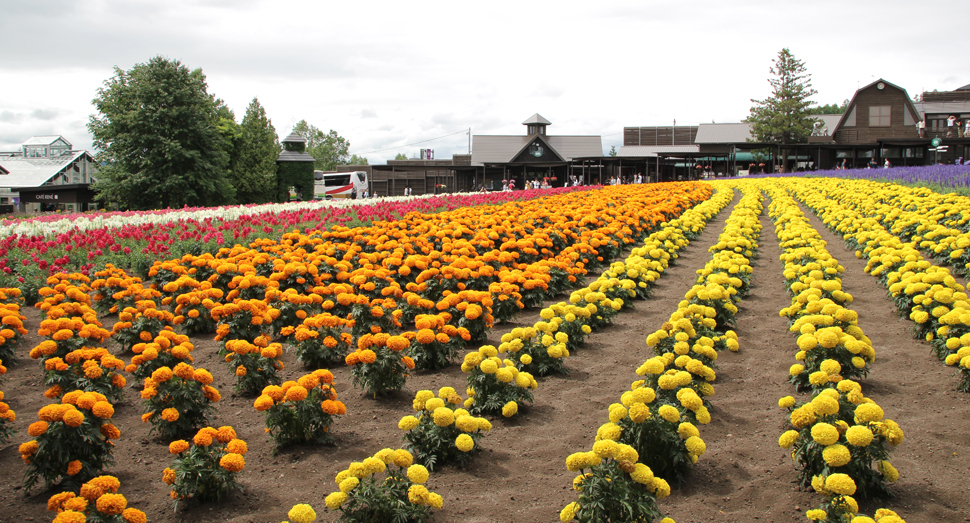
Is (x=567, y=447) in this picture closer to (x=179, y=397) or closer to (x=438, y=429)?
(x=438, y=429)

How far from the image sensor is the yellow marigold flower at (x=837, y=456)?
3.27 meters

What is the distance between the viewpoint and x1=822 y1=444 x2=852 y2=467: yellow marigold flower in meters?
3.27

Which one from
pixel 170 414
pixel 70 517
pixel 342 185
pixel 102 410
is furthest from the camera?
pixel 342 185

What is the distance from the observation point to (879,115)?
59.3m

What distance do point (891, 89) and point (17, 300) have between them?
232ft

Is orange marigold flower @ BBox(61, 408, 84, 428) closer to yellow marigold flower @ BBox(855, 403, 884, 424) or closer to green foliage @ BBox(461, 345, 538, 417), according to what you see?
green foliage @ BBox(461, 345, 538, 417)

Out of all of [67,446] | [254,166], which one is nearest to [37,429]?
[67,446]

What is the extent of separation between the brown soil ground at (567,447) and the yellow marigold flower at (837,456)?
0.56 meters

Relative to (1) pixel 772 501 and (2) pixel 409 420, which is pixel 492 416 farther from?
(1) pixel 772 501

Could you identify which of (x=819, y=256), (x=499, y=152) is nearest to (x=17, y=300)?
(x=819, y=256)

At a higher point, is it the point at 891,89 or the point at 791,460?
the point at 891,89

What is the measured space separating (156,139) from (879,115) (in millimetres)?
63284

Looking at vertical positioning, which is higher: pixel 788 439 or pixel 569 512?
pixel 788 439

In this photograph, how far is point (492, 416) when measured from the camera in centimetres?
519
